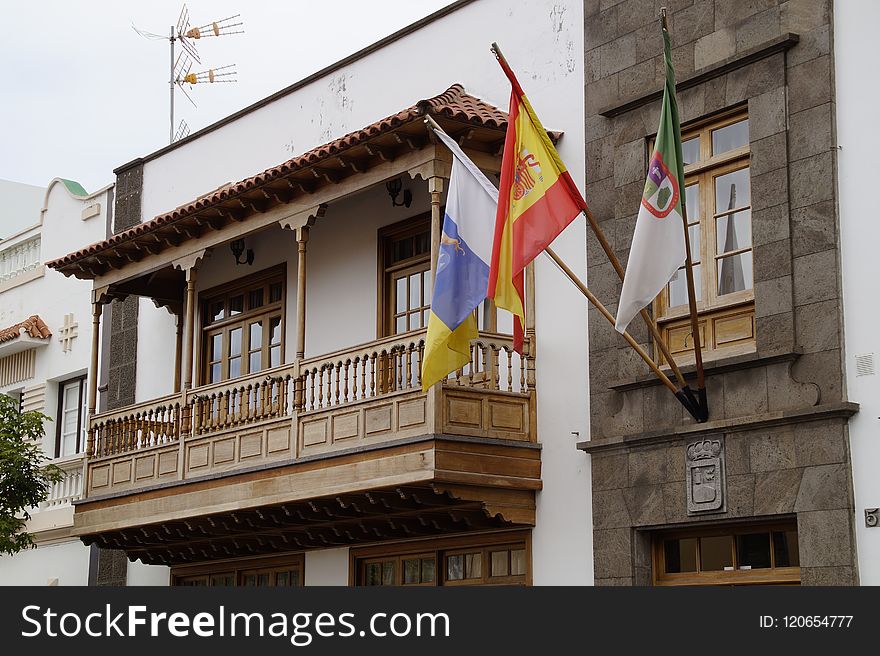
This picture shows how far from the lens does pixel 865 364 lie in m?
11.5

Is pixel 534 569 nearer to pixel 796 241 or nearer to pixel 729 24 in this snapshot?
pixel 796 241

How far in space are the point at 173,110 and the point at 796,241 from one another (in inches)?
638

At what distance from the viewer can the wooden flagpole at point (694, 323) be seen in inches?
463

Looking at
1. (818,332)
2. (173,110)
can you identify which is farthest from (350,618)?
(173,110)

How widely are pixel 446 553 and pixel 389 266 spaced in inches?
125

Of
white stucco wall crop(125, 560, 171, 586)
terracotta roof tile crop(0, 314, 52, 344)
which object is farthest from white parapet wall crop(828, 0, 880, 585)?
terracotta roof tile crop(0, 314, 52, 344)

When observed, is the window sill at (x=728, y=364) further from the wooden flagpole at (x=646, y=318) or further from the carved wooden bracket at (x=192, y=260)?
the carved wooden bracket at (x=192, y=260)

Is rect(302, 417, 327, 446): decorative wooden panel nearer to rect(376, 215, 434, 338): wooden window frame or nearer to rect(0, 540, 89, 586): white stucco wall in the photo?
rect(376, 215, 434, 338): wooden window frame

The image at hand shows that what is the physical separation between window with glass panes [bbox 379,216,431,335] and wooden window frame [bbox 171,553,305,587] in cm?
301

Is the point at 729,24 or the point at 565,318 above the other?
the point at 729,24

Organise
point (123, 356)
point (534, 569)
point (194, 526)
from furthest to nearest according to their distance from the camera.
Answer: point (123, 356)
point (194, 526)
point (534, 569)

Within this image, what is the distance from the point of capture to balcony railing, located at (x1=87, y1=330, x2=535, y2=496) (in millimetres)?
13562

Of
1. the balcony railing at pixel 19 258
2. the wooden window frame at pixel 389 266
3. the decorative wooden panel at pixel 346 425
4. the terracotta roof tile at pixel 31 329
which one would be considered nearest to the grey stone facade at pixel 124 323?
the terracotta roof tile at pixel 31 329

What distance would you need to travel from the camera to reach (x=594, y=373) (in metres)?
13.6
